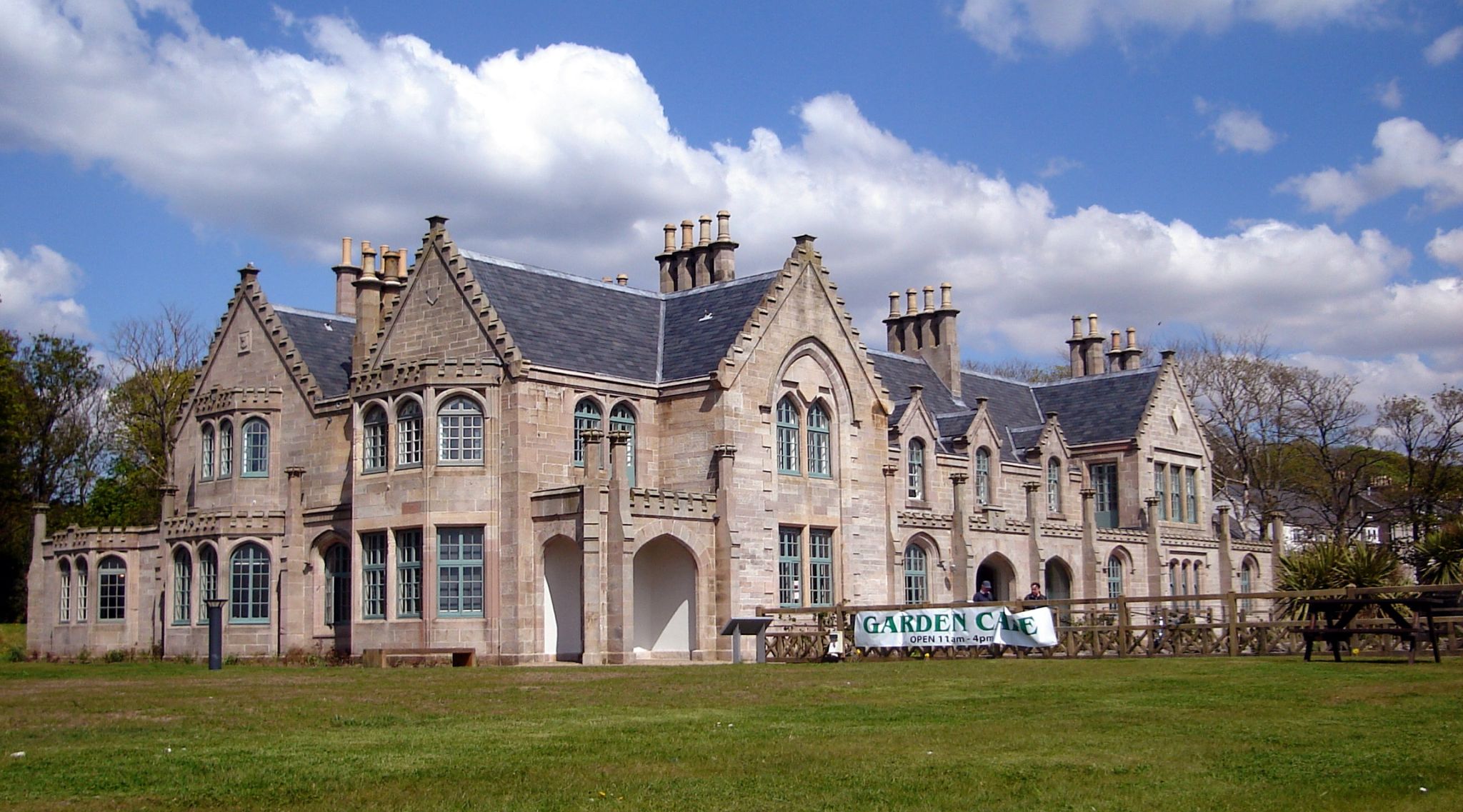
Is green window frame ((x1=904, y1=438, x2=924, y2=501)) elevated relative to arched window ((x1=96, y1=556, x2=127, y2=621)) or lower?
elevated

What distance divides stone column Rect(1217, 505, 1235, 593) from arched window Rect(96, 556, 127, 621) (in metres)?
40.6

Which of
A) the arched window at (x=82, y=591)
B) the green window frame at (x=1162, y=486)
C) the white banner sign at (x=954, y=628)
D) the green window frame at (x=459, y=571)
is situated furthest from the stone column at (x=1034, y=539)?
the arched window at (x=82, y=591)

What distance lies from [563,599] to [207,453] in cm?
1455

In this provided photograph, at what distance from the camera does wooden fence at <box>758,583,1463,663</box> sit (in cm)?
2867

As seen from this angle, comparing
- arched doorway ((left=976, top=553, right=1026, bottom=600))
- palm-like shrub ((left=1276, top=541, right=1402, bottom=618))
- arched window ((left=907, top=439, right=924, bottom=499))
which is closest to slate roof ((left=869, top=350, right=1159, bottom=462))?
arched window ((left=907, top=439, right=924, bottom=499))

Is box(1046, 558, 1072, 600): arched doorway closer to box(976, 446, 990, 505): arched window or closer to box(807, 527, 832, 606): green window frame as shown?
box(976, 446, 990, 505): arched window

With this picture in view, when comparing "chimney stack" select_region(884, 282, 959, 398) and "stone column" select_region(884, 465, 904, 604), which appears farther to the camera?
A: "chimney stack" select_region(884, 282, 959, 398)

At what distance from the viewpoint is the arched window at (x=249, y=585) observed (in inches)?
1732

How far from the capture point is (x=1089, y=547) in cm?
5612

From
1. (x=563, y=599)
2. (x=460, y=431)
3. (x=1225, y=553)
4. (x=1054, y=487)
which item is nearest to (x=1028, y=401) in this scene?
(x=1054, y=487)

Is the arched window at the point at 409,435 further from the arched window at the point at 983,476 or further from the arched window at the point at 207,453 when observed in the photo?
the arched window at the point at 983,476

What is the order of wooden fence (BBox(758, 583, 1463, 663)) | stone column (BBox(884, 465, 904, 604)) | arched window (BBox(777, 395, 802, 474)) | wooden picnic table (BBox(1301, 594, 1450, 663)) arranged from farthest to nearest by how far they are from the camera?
1. stone column (BBox(884, 465, 904, 604))
2. arched window (BBox(777, 395, 802, 474))
3. wooden fence (BBox(758, 583, 1463, 663))
4. wooden picnic table (BBox(1301, 594, 1450, 663))

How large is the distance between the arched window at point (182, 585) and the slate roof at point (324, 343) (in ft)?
20.3

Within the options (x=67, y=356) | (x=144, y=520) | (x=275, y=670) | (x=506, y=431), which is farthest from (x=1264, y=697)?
(x=67, y=356)
